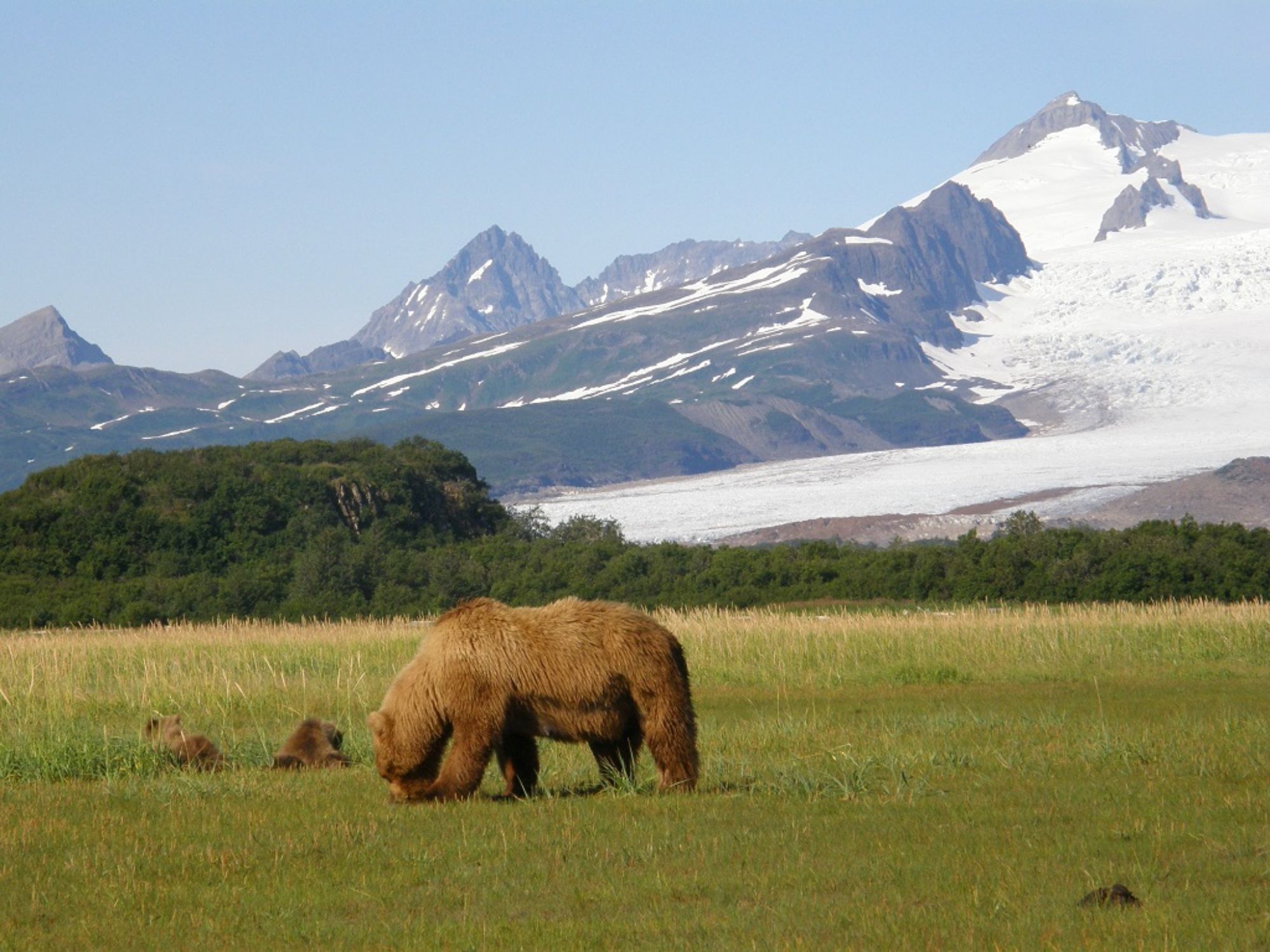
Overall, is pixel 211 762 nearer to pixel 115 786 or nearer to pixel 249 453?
pixel 115 786

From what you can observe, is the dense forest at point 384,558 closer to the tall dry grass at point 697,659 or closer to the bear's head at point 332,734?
the tall dry grass at point 697,659

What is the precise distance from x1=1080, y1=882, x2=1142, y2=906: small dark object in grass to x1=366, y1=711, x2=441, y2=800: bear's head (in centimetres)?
538

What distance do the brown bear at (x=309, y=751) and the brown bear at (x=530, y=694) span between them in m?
2.98

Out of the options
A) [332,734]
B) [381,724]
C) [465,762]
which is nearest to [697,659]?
[332,734]

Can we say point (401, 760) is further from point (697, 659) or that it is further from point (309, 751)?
point (697, 659)

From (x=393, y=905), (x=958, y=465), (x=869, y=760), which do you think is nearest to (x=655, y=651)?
(x=869, y=760)

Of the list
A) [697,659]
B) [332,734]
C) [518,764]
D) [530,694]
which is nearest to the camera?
[530,694]

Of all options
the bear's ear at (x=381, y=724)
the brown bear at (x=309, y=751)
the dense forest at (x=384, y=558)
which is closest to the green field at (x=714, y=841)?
the brown bear at (x=309, y=751)

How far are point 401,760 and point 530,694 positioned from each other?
1155 mm

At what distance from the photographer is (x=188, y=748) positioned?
14.7 meters

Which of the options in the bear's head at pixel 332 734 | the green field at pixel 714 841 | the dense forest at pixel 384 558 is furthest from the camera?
the dense forest at pixel 384 558

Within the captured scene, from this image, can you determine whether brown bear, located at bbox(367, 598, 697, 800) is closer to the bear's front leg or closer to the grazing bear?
the bear's front leg

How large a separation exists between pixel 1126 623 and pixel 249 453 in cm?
4490

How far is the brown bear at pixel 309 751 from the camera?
14.7 metres
